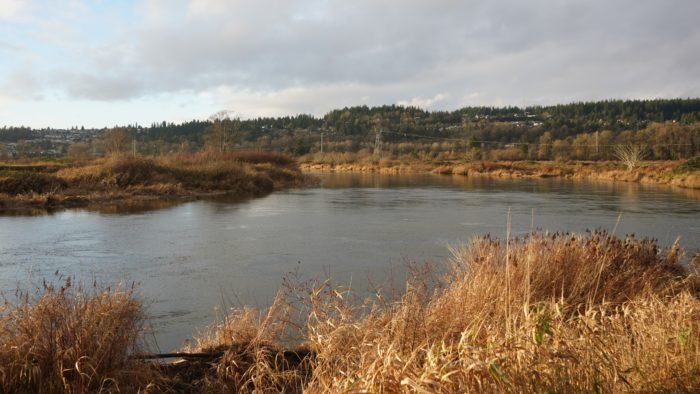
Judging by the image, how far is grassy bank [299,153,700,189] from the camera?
1752 inches

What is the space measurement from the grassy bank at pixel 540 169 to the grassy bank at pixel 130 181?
2827cm

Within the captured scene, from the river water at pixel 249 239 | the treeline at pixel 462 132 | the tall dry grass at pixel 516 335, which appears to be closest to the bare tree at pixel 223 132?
the treeline at pixel 462 132

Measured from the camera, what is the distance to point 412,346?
495cm

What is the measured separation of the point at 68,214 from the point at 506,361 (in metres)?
20.0

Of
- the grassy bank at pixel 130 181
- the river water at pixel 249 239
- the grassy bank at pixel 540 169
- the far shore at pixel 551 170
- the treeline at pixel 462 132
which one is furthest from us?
the treeline at pixel 462 132

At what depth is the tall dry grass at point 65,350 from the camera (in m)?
4.74

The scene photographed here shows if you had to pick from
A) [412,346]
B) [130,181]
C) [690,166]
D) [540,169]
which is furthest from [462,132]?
[412,346]

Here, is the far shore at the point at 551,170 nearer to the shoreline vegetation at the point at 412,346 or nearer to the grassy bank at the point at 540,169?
the grassy bank at the point at 540,169

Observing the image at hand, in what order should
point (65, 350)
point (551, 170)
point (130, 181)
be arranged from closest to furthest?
point (65, 350) < point (130, 181) < point (551, 170)

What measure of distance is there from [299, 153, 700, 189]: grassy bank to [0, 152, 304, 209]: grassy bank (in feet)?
92.7

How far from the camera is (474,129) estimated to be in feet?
417

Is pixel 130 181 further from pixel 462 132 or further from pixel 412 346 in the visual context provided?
pixel 462 132

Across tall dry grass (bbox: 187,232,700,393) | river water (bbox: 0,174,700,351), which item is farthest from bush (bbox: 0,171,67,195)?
tall dry grass (bbox: 187,232,700,393)

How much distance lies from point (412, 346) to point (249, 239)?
10.6 m
